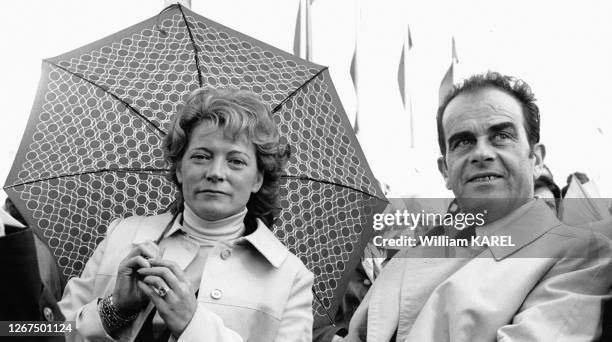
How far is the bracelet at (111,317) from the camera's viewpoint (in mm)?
2676

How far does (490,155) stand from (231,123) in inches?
37.7

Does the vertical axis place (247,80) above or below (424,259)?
above

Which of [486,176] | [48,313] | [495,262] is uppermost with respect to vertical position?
[486,176]

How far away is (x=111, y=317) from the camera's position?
8.80 ft

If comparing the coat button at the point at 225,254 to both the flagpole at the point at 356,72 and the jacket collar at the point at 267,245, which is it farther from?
the flagpole at the point at 356,72

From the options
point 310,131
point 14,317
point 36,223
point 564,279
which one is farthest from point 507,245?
point 36,223

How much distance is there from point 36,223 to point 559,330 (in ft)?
6.80

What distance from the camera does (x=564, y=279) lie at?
2.51 meters

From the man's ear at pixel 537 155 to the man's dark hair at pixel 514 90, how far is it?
2 centimetres

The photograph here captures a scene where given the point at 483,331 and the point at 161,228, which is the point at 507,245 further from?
the point at 161,228

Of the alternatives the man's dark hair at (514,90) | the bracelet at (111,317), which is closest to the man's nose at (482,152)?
the man's dark hair at (514,90)

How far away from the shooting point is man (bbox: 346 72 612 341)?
2482 millimetres

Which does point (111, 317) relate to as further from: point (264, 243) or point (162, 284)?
point (264, 243)

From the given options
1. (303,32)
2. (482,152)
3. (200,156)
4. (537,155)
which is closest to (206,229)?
(200,156)
